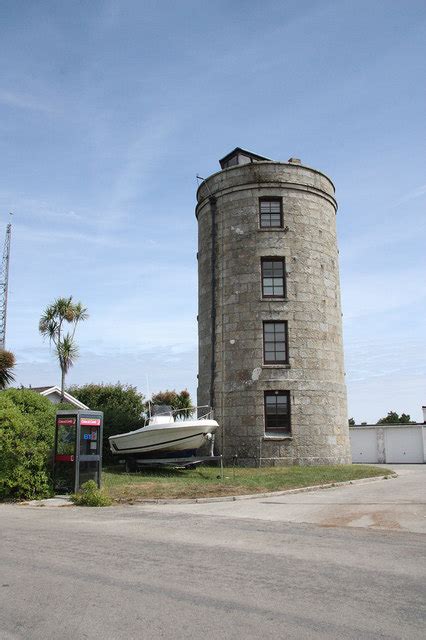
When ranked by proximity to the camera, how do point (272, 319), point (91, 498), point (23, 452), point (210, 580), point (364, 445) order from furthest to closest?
1. point (364, 445)
2. point (272, 319)
3. point (23, 452)
4. point (91, 498)
5. point (210, 580)

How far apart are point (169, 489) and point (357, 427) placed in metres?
26.4

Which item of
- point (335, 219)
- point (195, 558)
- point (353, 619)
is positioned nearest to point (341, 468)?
point (335, 219)

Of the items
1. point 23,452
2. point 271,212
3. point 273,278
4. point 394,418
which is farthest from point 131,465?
point 394,418

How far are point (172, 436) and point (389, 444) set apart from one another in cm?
2307

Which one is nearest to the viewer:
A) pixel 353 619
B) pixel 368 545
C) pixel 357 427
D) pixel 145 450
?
pixel 353 619

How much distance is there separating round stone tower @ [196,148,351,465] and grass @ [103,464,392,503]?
5.59ft

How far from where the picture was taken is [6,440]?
13.4 metres

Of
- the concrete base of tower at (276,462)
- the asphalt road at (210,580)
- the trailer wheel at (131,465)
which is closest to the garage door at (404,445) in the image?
the concrete base of tower at (276,462)

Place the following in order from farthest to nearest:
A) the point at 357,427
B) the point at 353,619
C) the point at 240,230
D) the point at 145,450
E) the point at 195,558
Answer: the point at 357,427
the point at 240,230
the point at 145,450
the point at 195,558
the point at 353,619

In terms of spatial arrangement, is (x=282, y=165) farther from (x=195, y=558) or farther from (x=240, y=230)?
(x=195, y=558)

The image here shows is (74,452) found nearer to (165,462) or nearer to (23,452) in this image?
(23,452)

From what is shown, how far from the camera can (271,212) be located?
2434 cm

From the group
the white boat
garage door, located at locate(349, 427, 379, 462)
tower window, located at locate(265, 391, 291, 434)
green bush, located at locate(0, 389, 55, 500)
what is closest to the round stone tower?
tower window, located at locate(265, 391, 291, 434)

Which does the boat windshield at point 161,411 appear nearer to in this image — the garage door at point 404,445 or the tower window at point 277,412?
the tower window at point 277,412
